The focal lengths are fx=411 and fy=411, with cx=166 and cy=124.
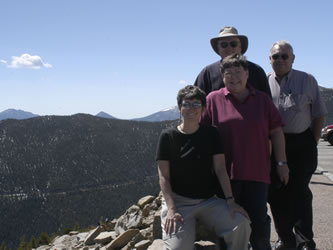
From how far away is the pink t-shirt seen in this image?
3588 millimetres

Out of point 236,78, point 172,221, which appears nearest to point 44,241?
point 172,221

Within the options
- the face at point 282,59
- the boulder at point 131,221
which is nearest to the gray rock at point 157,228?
the boulder at point 131,221

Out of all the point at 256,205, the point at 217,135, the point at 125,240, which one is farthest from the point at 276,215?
the point at 125,240

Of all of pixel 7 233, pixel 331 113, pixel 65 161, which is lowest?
pixel 7 233

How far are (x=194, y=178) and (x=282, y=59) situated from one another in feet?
5.57

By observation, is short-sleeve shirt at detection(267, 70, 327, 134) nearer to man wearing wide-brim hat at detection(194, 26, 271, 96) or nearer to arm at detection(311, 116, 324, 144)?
arm at detection(311, 116, 324, 144)

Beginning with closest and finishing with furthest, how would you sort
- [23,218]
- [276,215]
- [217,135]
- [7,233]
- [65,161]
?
[217,135], [276,215], [7,233], [23,218], [65,161]

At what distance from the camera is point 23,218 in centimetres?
11500

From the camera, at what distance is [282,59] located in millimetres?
4336

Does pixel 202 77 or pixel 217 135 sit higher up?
pixel 202 77

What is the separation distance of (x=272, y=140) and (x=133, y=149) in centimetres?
15996

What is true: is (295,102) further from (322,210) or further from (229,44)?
(322,210)

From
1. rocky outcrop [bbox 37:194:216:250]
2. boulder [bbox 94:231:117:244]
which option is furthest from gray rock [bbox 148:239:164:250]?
boulder [bbox 94:231:117:244]

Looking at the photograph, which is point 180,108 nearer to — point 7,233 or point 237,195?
point 237,195
